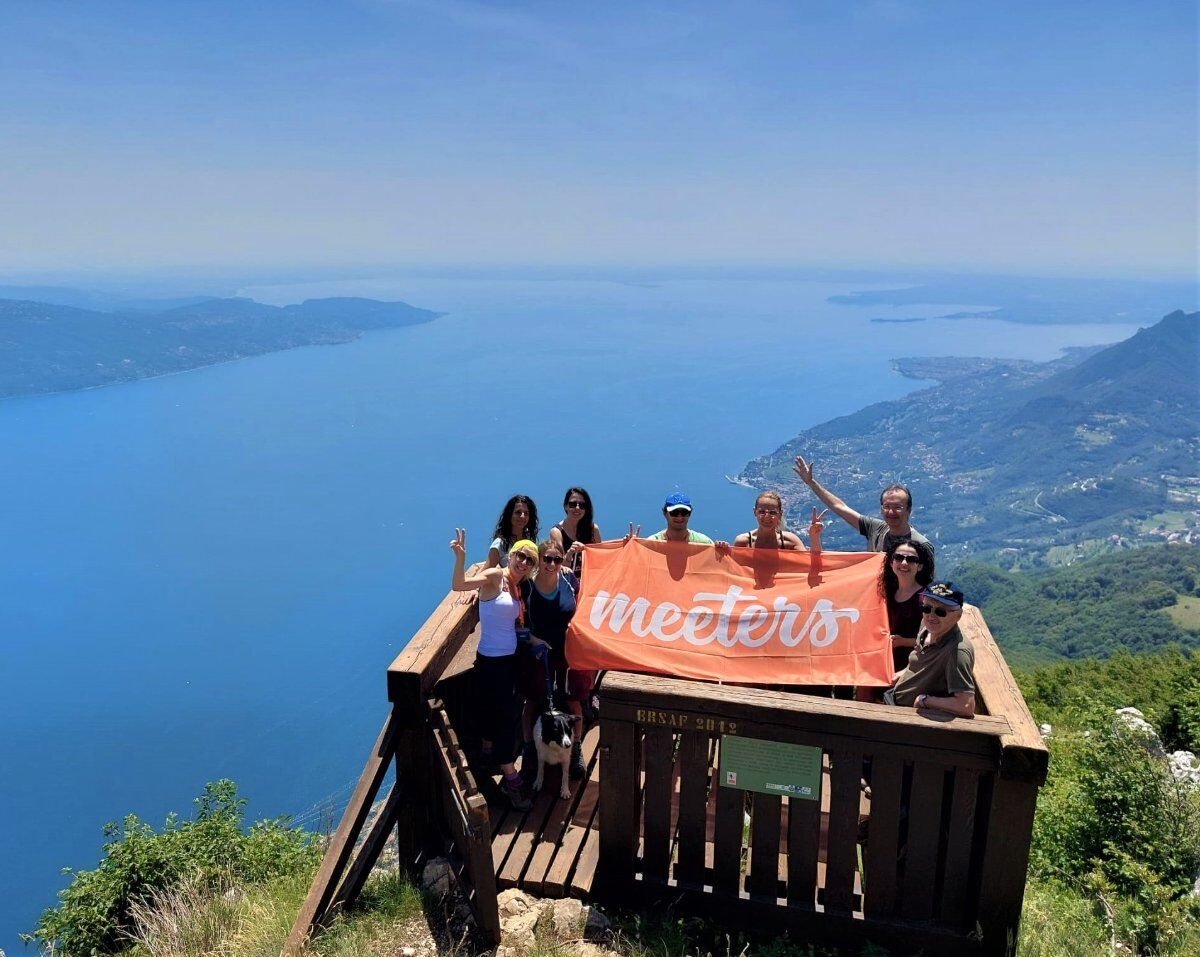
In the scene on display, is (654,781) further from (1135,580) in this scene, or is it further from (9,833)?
(1135,580)

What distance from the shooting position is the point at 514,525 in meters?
7.48

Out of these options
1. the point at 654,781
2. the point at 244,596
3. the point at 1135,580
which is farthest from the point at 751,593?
the point at 244,596

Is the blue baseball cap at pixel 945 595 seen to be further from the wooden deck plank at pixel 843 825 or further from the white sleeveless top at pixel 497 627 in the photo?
the white sleeveless top at pixel 497 627

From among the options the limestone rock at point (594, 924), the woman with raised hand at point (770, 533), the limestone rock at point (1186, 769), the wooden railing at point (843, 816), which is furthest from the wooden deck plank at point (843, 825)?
the limestone rock at point (1186, 769)

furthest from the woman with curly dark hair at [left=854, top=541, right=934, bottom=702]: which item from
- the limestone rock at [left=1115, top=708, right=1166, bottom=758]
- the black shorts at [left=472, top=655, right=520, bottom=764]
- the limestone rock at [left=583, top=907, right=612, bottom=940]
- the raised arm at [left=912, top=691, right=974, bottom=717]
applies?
the limestone rock at [left=1115, top=708, right=1166, bottom=758]

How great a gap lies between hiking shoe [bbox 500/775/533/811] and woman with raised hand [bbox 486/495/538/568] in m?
1.76

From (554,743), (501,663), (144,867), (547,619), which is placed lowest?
(144,867)

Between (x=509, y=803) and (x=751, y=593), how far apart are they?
7.43ft

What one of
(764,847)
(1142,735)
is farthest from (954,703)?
(1142,735)

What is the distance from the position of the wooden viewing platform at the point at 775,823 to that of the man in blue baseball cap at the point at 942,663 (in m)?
0.13

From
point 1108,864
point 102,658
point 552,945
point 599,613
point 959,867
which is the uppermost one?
point 599,613

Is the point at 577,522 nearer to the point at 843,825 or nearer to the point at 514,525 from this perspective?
the point at 514,525

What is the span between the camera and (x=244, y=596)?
176m

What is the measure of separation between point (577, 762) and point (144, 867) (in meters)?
7.36
